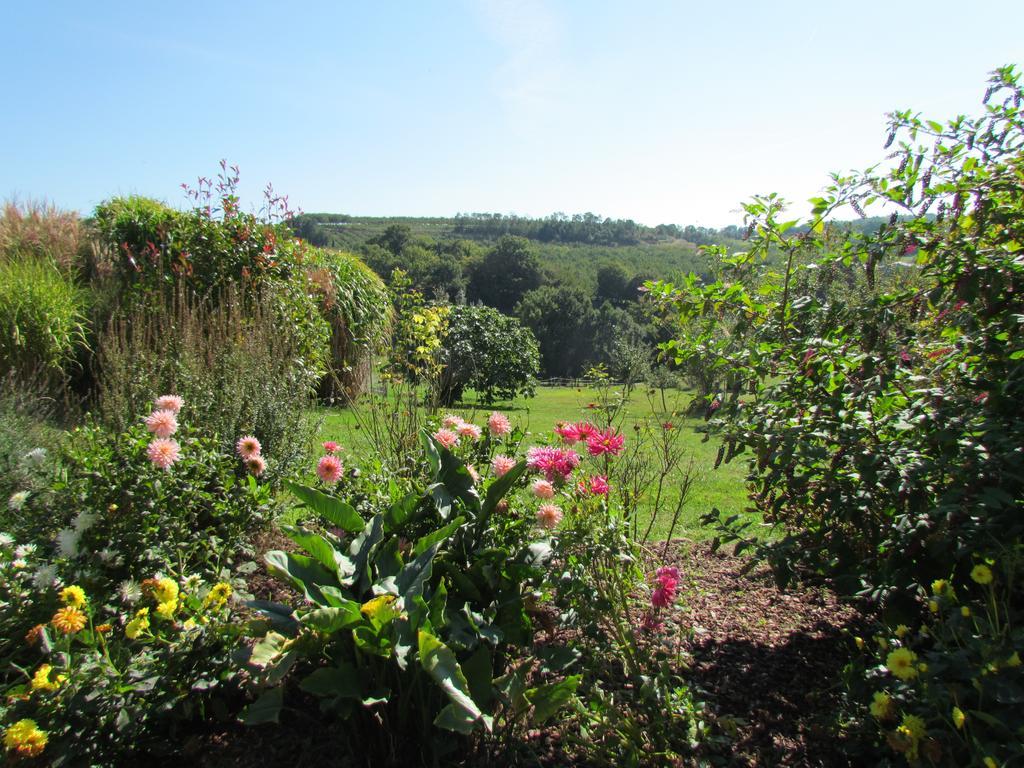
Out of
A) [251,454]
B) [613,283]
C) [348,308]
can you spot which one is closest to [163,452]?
[251,454]

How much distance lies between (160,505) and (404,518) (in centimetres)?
107

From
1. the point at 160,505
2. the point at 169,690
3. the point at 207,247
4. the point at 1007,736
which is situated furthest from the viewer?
the point at 207,247

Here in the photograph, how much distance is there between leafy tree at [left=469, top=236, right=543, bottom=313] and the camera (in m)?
56.7

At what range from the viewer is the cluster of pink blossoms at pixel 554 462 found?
2.17 meters

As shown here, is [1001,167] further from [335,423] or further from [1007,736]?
[335,423]

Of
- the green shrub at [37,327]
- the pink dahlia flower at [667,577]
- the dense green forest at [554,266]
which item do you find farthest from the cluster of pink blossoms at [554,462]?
the dense green forest at [554,266]

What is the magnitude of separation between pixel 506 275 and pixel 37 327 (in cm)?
5305

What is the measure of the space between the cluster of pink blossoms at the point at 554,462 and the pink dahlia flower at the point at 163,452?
1.39 metres

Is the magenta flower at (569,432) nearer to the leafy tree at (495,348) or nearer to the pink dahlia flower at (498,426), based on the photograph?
the pink dahlia flower at (498,426)

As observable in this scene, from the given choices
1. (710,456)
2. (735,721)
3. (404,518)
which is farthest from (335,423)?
(735,721)

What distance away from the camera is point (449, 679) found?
1.49 metres

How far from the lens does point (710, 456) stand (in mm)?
6996

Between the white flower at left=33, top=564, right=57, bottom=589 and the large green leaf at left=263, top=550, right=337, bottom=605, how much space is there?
85 cm

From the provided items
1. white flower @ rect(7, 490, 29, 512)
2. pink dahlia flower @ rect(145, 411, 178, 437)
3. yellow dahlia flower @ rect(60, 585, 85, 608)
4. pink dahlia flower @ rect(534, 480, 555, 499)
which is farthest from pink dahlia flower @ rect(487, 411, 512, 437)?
white flower @ rect(7, 490, 29, 512)
